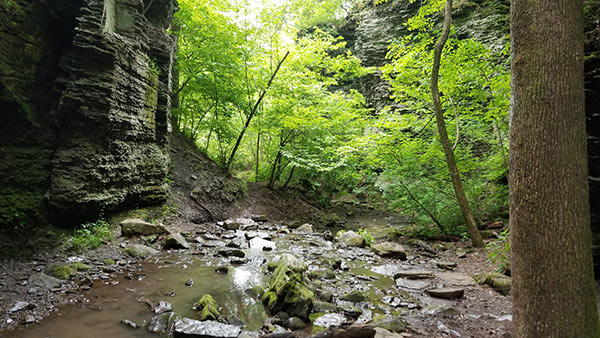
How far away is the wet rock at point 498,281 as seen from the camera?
4.66 m

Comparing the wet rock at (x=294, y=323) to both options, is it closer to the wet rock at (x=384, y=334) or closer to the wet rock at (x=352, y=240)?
the wet rock at (x=384, y=334)

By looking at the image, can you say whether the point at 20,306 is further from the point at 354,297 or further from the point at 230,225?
the point at 230,225

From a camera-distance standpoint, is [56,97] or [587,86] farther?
[56,97]

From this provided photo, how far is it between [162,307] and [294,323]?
1.90 meters

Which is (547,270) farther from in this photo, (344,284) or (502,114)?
(502,114)

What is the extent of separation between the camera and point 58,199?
219 inches

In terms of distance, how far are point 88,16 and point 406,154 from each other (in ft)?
31.7

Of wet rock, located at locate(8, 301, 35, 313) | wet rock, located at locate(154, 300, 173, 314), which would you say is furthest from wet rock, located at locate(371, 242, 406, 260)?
wet rock, located at locate(8, 301, 35, 313)

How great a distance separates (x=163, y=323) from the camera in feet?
10.8

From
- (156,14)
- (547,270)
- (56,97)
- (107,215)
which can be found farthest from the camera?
(156,14)

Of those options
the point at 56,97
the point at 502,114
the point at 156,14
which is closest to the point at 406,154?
the point at 502,114

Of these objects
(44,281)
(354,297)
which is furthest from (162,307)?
(354,297)

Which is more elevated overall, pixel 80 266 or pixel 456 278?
pixel 80 266

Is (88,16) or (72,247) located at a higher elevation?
(88,16)
